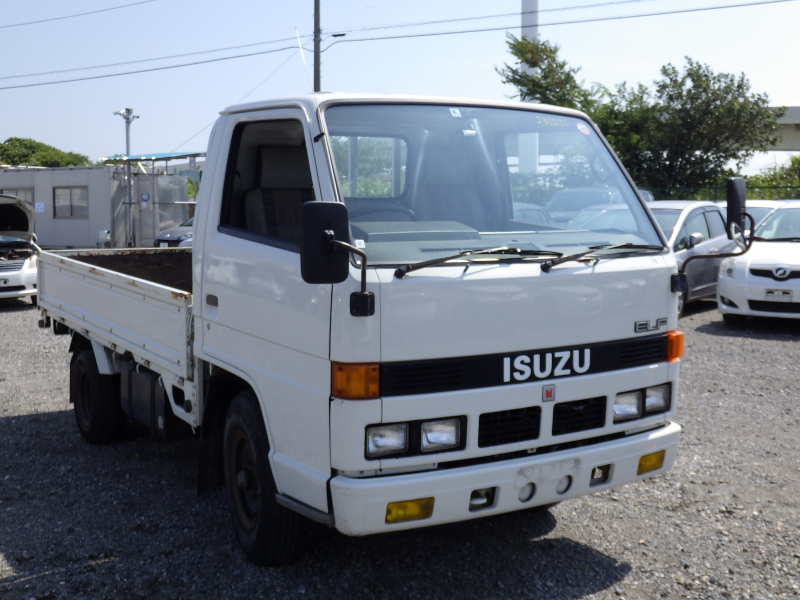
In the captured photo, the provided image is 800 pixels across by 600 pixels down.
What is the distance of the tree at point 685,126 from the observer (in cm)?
2819

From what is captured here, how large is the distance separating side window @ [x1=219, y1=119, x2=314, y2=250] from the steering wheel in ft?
0.92

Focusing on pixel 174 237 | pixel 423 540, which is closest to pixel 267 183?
pixel 423 540

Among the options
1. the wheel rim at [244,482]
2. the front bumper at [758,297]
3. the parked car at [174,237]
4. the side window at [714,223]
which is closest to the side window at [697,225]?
the side window at [714,223]

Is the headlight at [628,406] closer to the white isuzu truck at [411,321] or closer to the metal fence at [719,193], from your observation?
the white isuzu truck at [411,321]

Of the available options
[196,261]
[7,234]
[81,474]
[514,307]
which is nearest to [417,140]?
[514,307]

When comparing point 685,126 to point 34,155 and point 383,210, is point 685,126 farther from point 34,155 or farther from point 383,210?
point 34,155

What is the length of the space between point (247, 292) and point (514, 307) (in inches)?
48.9

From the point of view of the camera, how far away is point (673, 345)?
396cm

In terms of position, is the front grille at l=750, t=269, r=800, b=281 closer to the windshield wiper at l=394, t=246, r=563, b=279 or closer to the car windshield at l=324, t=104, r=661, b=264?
the car windshield at l=324, t=104, r=661, b=264

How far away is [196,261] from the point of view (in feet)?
14.3

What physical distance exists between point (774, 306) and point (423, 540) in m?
8.16

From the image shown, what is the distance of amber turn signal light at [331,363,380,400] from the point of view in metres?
3.21

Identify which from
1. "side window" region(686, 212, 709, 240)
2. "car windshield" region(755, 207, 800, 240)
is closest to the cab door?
"side window" region(686, 212, 709, 240)

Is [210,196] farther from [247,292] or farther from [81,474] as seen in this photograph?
[81,474]
